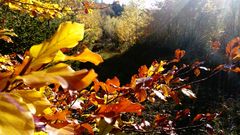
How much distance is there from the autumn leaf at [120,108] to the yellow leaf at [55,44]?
0.97ft

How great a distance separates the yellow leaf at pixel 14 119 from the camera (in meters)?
0.36

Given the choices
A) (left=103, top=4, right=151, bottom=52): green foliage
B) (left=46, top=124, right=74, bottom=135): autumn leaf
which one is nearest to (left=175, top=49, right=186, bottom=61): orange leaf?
(left=46, top=124, right=74, bottom=135): autumn leaf

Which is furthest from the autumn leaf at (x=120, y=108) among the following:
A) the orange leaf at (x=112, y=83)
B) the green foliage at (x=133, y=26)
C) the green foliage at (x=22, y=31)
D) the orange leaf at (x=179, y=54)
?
the green foliage at (x=133, y=26)

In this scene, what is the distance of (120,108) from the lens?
2.42 ft

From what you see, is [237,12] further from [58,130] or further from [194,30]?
[58,130]

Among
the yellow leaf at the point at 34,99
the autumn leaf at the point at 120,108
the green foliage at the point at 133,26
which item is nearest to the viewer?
the yellow leaf at the point at 34,99

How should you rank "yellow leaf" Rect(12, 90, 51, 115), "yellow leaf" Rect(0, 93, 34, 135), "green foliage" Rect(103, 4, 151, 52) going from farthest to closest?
1. "green foliage" Rect(103, 4, 151, 52)
2. "yellow leaf" Rect(12, 90, 51, 115)
3. "yellow leaf" Rect(0, 93, 34, 135)

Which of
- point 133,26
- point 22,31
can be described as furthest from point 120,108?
point 133,26

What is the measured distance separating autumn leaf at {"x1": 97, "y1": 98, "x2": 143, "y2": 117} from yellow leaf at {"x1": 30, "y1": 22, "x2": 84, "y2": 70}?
11.7 inches

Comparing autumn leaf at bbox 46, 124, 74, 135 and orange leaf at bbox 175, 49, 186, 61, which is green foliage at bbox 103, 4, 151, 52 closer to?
orange leaf at bbox 175, 49, 186, 61

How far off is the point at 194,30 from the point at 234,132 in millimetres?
8173

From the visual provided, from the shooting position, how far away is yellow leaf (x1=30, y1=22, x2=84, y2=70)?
42cm

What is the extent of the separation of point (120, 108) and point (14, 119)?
1.28 ft

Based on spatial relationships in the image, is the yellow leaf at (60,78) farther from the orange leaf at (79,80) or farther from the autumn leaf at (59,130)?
the autumn leaf at (59,130)
